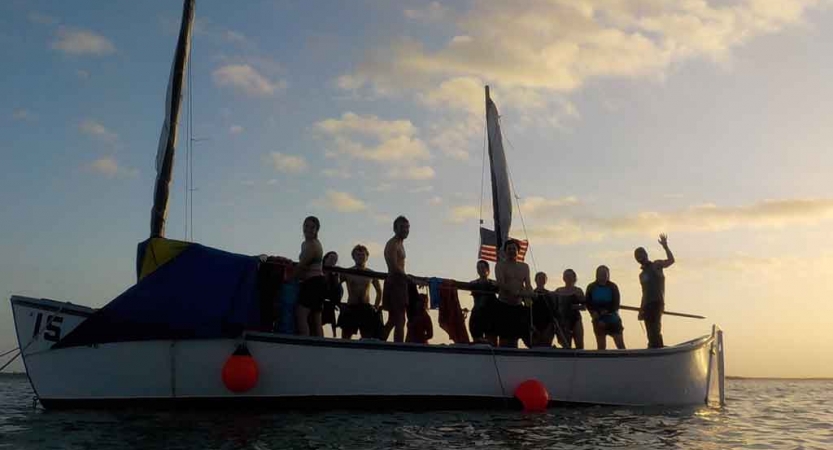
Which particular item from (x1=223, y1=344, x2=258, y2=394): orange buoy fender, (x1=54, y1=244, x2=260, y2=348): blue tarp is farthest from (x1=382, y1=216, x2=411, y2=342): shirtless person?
(x1=223, y1=344, x2=258, y2=394): orange buoy fender

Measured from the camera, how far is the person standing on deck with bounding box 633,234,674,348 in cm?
1323

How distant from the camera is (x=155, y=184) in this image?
1341cm

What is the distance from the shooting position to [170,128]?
1343cm

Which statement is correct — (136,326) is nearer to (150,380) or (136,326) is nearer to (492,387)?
(150,380)

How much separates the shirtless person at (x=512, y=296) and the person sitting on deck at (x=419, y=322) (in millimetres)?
1139

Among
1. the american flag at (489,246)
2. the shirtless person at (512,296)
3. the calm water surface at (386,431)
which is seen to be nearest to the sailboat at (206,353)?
the calm water surface at (386,431)

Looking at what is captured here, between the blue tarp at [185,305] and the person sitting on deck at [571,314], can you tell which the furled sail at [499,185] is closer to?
the person sitting on deck at [571,314]

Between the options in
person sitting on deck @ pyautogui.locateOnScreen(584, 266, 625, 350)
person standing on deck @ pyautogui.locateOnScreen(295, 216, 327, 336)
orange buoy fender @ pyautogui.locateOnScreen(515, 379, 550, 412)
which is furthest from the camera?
person sitting on deck @ pyautogui.locateOnScreen(584, 266, 625, 350)

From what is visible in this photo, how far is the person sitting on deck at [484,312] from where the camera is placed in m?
12.3

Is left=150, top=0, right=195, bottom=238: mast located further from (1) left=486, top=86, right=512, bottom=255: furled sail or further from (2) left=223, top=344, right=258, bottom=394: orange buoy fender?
(1) left=486, top=86, right=512, bottom=255: furled sail

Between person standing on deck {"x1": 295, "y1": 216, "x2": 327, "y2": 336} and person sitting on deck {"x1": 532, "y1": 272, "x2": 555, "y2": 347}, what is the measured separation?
4136 millimetres

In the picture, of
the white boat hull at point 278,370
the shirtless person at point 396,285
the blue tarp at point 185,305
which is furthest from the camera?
the shirtless person at point 396,285

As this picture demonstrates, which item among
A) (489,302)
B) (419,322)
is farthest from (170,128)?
(489,302)

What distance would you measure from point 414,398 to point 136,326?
4.04 metres
